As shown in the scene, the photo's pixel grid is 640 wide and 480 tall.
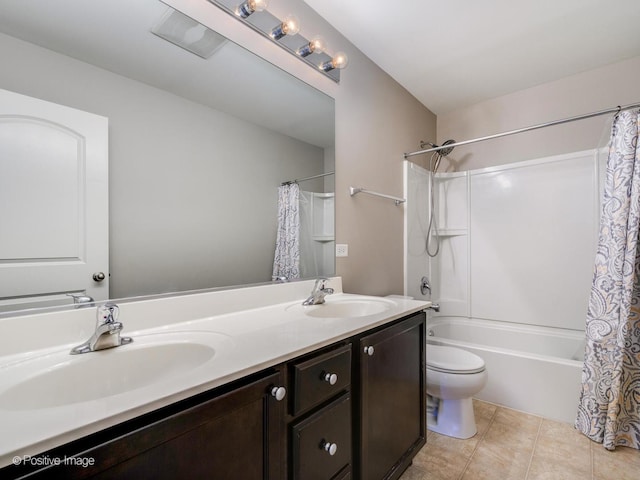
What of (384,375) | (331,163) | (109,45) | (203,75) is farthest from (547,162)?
(109,45)

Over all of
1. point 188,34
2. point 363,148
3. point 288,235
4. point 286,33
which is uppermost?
point 286,33

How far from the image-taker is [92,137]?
0.98m

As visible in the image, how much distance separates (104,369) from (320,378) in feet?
1.92

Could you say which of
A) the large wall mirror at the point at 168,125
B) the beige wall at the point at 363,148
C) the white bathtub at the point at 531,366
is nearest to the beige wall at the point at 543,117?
the beige wall at the point at 363,148

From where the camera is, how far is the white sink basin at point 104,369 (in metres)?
0.68

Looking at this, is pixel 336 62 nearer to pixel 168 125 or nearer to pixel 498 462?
pixel 168 125

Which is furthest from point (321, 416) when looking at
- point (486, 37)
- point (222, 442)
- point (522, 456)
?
point (486, 37)

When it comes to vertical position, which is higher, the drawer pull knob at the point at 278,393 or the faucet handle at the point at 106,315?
the faucet handle at the point at 106,315

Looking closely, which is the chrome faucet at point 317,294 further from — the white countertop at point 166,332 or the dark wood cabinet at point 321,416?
the dark wood cabinet at point 321,416

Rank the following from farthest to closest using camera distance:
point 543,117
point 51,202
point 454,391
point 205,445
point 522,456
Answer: point 543,117, point 454,391, point 522,456, point 51,202, point 205,445

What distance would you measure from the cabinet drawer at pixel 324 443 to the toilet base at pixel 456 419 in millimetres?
1053

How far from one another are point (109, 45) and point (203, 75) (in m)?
0.33

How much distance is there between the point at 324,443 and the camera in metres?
0.98

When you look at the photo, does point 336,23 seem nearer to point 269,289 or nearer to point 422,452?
point 269,289
